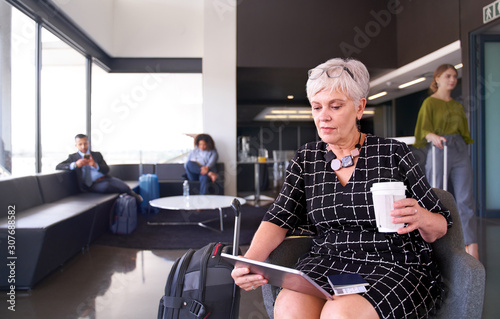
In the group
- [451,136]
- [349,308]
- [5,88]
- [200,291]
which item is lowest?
[200,291]

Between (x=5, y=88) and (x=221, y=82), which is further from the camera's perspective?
(x=221, y=82)

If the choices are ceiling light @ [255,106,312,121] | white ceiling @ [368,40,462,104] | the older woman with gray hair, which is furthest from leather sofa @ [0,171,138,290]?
ceiling light @ [255,106,312,121]

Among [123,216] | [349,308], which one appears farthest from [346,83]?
[123,216]

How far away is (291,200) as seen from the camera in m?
1.42

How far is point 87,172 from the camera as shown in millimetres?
4805

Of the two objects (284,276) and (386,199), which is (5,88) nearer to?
(284,276)

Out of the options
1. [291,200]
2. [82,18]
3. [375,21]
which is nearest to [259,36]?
[375,21]

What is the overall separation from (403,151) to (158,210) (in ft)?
17.4

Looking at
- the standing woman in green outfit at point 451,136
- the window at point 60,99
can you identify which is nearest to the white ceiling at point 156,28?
the window at point 60,99

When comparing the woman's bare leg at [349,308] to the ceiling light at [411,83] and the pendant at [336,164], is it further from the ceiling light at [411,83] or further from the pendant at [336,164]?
the ceiling light at [411,83]

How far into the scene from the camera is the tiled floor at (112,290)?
87.3 inches

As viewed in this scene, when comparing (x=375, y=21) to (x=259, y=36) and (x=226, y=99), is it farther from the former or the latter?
(x=226, y=99)

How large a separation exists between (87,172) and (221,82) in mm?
3152

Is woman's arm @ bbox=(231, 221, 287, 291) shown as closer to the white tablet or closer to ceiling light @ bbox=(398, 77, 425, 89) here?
the white tablet
